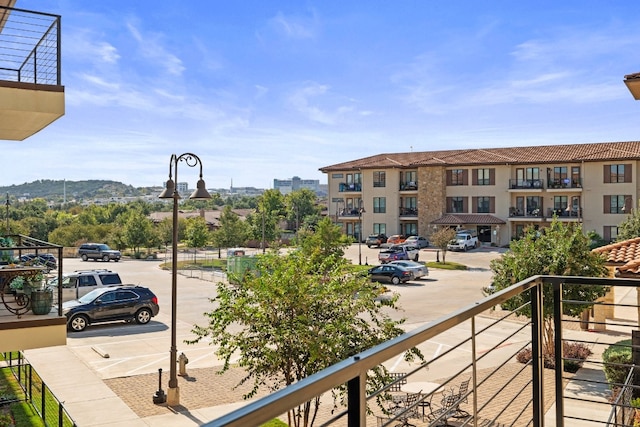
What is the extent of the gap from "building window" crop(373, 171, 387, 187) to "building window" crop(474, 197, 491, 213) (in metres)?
9.90

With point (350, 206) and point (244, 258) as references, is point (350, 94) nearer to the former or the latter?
point (350, 206)

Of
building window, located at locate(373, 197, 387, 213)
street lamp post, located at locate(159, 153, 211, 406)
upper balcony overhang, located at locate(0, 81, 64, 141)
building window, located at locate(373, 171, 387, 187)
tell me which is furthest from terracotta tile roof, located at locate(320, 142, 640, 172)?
upper balcony overhang, located at locate(0, 81, 64, 141)

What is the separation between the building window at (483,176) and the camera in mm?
58812

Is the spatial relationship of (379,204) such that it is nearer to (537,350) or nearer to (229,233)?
(229,233)

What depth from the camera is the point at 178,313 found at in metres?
26.5

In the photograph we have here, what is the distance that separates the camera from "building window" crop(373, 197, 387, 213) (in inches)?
2509

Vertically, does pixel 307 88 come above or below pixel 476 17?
above

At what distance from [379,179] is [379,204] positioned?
2.70 m

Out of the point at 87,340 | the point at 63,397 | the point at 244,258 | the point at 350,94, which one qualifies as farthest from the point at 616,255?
the point at 350,94

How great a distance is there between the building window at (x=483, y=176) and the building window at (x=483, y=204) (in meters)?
1.60

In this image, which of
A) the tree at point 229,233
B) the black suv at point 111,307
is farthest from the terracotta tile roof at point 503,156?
the black suv at point 111,307

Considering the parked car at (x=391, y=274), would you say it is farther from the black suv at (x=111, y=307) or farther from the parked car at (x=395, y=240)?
the parked car at (x=395, y=240)

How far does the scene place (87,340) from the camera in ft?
68.3

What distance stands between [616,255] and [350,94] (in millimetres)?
44993
